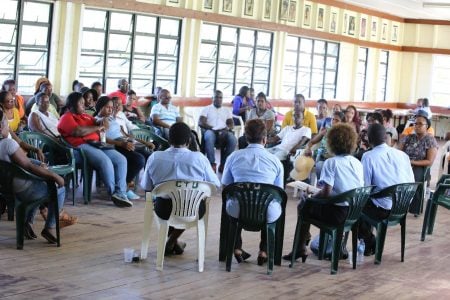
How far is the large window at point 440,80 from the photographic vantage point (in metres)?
23.3

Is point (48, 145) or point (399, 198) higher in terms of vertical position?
point (48, 145)

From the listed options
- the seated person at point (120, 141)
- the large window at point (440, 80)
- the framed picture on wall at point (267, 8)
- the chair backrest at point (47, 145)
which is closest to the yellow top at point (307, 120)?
the seated person at point (120, 141)

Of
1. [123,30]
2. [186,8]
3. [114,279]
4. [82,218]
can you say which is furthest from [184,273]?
[186,8]

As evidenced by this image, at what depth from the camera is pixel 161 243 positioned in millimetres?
5926

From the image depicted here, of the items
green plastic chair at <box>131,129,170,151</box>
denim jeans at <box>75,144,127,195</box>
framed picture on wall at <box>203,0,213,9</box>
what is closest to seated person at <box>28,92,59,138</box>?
denim jeans at <box>75,144,127,195</box>

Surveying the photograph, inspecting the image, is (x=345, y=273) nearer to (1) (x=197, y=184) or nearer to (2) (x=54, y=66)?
(1) (x=197, y=184)

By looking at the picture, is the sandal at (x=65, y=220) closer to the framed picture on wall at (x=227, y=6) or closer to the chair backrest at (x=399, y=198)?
the chair backrest at (x=399, y=198)

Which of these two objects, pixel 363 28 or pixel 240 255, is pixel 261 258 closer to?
pixel 240 255

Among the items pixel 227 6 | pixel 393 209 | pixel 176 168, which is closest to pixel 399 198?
pixel 393 209

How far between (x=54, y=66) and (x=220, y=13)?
426 cm

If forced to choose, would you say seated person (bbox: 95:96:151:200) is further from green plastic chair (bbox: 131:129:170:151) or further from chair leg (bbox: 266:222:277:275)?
chair leg (bbox: 266:222:277:275)

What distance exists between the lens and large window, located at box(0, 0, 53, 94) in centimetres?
1162

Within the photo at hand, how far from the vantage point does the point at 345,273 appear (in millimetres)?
6305

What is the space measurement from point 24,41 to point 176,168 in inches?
258
